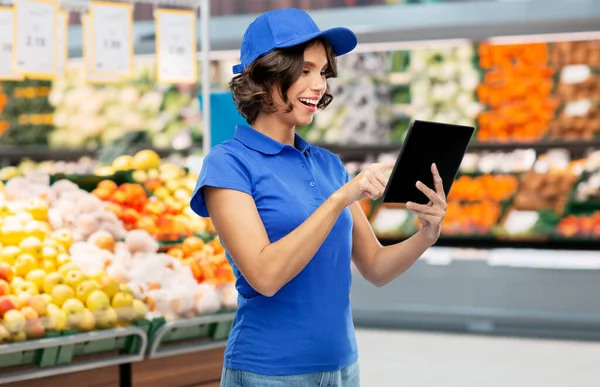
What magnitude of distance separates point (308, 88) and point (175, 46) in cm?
258

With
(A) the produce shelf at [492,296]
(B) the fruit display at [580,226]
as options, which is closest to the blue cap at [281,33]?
(A) the produce shelf at [492,296]

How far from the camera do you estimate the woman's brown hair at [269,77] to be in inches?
72.0

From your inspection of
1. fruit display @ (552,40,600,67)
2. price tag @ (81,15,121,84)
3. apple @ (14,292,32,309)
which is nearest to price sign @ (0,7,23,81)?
price tag @ (81,15,121,84)

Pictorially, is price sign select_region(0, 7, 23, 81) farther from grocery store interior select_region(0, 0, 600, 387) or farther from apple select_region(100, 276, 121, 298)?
apple select_region(100, 276, 121, 298)

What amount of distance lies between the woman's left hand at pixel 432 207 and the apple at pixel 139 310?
159 cm

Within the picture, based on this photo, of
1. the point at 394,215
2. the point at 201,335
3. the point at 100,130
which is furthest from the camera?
the point at 100,130

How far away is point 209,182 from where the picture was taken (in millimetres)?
1799

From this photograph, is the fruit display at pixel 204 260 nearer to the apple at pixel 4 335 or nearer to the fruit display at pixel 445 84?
the apple at pixel 4 335

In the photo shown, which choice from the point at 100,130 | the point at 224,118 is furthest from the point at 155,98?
the point at 224,118

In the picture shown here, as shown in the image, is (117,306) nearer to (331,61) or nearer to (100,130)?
(331,61)

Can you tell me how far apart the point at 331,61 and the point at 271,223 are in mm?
375

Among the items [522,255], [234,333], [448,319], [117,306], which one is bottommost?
[448,319]

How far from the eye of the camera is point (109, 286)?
3252 millimetres

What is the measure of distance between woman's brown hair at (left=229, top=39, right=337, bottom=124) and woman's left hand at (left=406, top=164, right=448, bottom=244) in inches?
12.5
